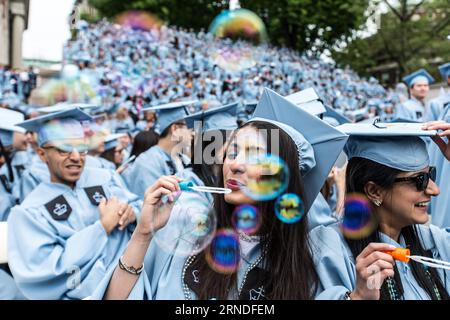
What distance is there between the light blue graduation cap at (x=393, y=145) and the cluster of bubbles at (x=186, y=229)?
731 millimetres

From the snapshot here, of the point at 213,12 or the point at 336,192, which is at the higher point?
the point at 213,12

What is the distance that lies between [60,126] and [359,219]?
2250 millimetres

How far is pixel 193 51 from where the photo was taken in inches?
849

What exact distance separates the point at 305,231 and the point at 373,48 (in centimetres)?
3287

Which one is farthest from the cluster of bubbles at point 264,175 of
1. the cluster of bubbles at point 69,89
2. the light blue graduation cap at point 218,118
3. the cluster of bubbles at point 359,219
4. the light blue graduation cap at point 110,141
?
the cluster of bubbles at point 69,89

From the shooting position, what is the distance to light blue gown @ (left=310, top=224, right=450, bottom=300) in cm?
198

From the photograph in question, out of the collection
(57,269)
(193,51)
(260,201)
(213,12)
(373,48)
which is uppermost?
(213,12)

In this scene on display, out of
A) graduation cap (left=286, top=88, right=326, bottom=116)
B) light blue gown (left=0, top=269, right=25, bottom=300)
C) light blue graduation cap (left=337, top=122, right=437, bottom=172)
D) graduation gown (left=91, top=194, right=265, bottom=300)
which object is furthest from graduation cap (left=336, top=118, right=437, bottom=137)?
light blue gown (left=0, top=269, right=25, bottom=300)

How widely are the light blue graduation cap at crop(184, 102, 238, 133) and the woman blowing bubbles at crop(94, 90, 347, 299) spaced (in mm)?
2773

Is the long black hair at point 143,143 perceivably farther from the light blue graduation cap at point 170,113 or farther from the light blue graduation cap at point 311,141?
the light blue graduation cap at point 311,141

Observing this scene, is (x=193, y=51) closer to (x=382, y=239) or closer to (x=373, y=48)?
(x=373, y=48)

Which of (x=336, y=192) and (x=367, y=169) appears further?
(x=336, y=192)

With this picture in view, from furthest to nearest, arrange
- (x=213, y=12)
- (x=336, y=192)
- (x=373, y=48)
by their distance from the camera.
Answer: (x=213, y=12) → (x=373, y=48) → (x=336, y=192)
